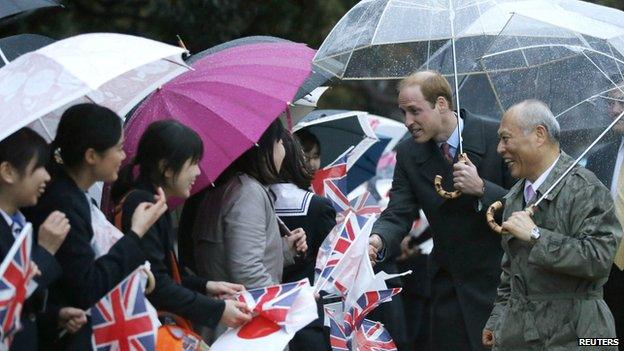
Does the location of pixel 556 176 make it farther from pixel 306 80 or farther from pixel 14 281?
pixel 14 281

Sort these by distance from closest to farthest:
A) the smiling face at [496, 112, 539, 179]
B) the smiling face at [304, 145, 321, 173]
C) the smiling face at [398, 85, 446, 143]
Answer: the smiling face at [496, 112, 539, 179]
the smiling face at [398, 85, 446, 143]
the smiling face at [304, 145, 321, 173]

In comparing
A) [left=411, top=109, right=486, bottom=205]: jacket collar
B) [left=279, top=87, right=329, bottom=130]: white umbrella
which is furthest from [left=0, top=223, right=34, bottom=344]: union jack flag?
[left=279, top=87, right=329, bottom=130]: white umbrella

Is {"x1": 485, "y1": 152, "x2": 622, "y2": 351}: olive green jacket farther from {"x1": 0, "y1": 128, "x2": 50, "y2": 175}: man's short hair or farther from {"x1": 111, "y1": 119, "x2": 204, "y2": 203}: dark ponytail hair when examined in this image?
{"x1": 0, "y1": 128, "x2": 50, "y2": 175}: man's short hair

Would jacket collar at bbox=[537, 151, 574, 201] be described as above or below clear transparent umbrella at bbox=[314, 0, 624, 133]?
below

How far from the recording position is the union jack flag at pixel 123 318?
5.57m

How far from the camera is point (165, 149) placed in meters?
5.99

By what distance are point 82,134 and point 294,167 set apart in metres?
1.96

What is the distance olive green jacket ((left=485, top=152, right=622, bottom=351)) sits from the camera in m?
6.07

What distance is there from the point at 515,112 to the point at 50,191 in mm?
2184

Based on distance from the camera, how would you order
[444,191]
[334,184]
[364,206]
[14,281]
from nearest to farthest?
[14,281], [444,191], [334,184], [364,206]

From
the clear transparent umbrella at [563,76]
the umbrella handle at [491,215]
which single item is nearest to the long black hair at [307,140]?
the clear transparent umbrella at [563,76]

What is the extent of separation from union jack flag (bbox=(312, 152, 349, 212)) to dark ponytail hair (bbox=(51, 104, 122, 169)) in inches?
115

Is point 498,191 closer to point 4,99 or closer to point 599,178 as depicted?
point 599,178

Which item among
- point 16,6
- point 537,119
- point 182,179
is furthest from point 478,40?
point 16,6
